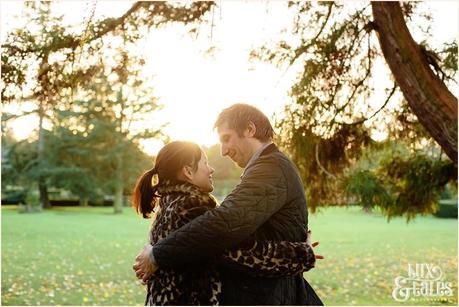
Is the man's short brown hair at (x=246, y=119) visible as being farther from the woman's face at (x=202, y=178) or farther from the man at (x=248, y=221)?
the woman's face at (x=202, y=178)

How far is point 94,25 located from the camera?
476cm

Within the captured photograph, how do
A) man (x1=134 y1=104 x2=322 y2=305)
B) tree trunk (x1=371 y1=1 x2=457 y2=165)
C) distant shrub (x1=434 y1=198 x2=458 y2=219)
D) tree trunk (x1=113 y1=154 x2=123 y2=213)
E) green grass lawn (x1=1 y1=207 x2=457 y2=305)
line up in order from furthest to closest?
tree trunk (x1=113 y1=154 x2=123 y2=213), distant shrub (x1=434 y1=198 x2=458 y2=219), green grass lawn (x1=1 y1=207 x2=457 y2=305), tree trunk (x1=371 y1=1 x2=457 y2=165), man (x1=134 y1=104 x2=322 y2=305)

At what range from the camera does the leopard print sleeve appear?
2.15 metres

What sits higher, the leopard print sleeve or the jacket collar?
the jacket collar

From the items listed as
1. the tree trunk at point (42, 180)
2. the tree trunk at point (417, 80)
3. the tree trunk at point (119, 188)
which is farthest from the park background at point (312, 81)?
the tree trunk at point (42, 180)

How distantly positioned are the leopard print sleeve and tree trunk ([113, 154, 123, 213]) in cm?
2944

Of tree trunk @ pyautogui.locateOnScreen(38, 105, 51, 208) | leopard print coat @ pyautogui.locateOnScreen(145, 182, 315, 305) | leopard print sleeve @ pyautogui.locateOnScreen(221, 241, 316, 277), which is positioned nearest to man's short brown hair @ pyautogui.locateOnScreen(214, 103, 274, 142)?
leopard print coat @ pyautogui.locateOnScreen(145, 182, 315, 305)

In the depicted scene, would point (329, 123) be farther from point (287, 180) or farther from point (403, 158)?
point (287, 180)

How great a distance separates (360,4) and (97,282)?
5983 millimetres

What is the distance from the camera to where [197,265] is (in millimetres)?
2213

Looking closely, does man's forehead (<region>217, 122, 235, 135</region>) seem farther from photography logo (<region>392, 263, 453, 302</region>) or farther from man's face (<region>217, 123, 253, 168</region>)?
photography logo (<region>392, 263, 453, 302</region>)

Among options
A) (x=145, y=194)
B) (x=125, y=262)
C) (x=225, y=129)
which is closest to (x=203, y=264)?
(x=145, y=194)

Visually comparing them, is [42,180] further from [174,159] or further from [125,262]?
[174,159]

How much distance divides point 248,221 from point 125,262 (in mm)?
10026
